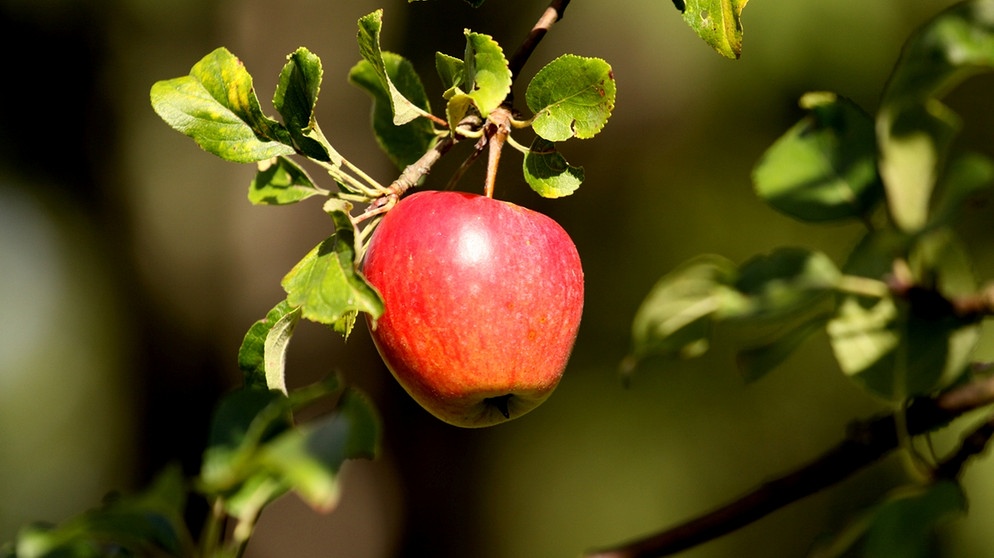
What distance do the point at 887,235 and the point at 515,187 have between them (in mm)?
2963

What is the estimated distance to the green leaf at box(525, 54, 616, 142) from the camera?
0.67 m

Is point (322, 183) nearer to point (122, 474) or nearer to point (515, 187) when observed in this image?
point (515, 187)

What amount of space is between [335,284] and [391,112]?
299 millimetres

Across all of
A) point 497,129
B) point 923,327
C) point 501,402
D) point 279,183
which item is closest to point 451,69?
point 497,129

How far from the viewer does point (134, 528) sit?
1.41ft

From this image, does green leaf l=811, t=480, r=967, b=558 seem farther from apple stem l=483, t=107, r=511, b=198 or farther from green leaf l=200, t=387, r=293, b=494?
apple stem l=483, t=107, r=511, b=198

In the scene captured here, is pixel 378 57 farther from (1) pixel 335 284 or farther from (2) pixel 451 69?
(1) pixel 335 284

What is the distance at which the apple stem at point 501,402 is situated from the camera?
2.50 feet

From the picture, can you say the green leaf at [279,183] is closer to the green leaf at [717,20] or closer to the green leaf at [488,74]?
the green leaf at [488,74]

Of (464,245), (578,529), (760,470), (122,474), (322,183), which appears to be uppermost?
(464,245)

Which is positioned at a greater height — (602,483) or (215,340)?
(215,340)

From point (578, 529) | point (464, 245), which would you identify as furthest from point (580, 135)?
point (578, 529)

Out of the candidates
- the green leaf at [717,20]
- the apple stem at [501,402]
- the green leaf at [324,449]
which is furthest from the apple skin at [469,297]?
the green leaf at [324,449]

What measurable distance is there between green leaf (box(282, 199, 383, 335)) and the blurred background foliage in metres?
2.11
